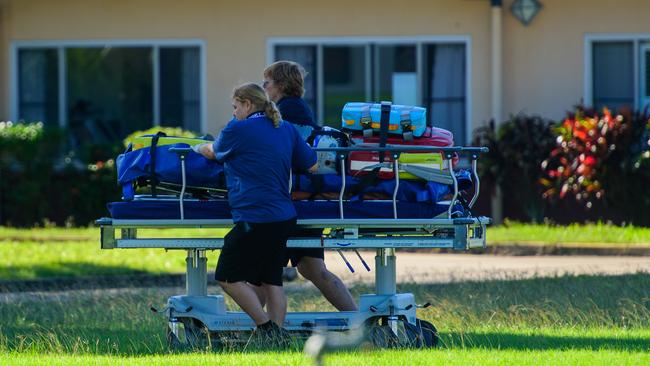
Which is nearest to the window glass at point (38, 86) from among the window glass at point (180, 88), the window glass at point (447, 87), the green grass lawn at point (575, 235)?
the window glass at point (180, 88)

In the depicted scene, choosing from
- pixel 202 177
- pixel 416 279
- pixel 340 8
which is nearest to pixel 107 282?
pixel 416 279

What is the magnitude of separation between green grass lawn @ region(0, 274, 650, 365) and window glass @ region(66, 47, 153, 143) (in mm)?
8371

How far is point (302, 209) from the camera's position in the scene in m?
9.09

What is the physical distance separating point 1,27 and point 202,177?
550 inches

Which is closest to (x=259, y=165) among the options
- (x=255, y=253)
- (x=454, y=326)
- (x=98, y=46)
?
(x=255, y=253)

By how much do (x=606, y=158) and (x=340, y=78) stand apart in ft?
14.4

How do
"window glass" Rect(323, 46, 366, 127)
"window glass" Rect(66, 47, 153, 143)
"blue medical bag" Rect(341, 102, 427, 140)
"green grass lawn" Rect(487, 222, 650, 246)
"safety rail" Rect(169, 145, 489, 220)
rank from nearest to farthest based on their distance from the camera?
"safety rail" Rect(169, 145, 489, 220), "blue medical bag" Rect(341, 102, 427, 140), "green grass lawn" Rect(487, 222, 650, 246), "window glass" Rect(323, 46, 366, 127), "window glass" Rect(66, 47, 153, 143)

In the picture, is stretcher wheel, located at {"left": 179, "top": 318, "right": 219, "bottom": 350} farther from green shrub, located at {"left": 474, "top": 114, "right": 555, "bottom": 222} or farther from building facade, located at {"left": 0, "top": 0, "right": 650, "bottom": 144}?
building facade, located at {"left": 0, "top": 0, "right": 650, "bottom": 144}

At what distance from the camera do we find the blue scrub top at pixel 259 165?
29.0 feet

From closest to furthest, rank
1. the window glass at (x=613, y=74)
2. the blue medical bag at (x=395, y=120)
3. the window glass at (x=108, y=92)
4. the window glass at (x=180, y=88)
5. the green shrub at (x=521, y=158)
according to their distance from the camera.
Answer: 1. the blue medical bag at (x=395, y=120)
2. the green shrub at (x=521, y=158)
3. the window glass at (x=613, y=74)
4. the window glass at (x=180, y=88)
5. the window glass at (x=108, y=92)

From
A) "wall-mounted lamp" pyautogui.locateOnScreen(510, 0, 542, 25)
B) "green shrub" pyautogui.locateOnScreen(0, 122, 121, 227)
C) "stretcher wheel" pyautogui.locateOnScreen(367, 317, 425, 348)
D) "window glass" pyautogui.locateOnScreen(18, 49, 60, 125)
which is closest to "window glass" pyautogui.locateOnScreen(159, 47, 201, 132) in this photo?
"green shrub" pyautogui.locateOnScreen(0, 122, 121, 227)

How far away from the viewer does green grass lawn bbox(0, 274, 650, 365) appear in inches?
327

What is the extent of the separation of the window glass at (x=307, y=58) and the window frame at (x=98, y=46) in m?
1.19

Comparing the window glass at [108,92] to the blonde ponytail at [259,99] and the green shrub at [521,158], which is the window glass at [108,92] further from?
the blonde ponytail at [259,99]
